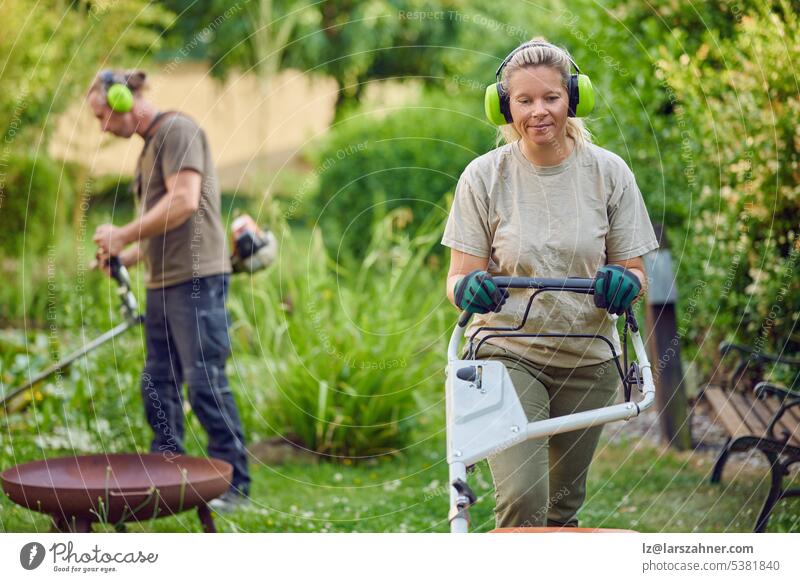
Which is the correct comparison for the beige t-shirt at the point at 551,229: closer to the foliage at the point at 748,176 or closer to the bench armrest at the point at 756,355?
the bench armrest at the point at 756,355

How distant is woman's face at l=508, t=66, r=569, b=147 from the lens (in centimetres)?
258

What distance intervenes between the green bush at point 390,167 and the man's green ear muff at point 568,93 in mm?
4560

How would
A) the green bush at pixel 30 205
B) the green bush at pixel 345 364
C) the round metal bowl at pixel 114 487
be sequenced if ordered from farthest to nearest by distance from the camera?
1. the green bush at pixel 30 205
2. the green bush at pixel 345 364
3. the round metal bowl at pixel 114 487

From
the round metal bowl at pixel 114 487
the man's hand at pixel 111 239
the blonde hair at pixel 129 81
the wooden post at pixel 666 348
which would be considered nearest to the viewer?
the round metal bowl at pixel 114 487

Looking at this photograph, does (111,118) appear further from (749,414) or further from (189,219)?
(749,414)

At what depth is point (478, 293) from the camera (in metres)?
2.38

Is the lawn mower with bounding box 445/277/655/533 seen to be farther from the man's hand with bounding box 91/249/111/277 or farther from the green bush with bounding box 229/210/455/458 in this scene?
the green bush with bounding box 229/210/455/458

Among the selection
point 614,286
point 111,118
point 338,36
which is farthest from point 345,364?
point 338,36

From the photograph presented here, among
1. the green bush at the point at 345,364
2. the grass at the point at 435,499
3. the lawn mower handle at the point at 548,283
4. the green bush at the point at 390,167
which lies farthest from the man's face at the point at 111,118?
the green bush at the point at 390,167

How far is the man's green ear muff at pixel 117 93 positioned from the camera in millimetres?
4266

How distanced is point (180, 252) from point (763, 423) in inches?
91.6
